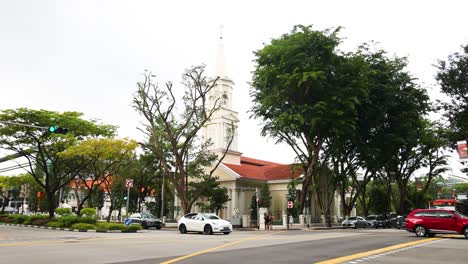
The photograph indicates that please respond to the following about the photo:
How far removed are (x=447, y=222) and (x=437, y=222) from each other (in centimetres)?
48

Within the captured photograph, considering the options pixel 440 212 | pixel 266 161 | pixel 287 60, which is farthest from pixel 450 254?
pixel 266 161

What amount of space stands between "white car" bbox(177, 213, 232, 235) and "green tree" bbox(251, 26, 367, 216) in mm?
11477

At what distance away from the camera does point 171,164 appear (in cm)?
5025

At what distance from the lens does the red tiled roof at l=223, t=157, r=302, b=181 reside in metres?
51.3

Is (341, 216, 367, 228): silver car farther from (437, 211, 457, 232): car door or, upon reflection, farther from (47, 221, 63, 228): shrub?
(47, 221, 63, 228): shrub

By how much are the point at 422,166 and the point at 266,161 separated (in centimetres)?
2540

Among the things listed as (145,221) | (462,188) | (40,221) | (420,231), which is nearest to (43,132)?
(40,221)

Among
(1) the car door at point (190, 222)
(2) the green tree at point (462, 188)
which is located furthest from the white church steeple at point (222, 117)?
(2) the green tree at point (462, 188)

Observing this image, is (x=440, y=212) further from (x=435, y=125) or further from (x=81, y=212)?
(x=81, y=212)

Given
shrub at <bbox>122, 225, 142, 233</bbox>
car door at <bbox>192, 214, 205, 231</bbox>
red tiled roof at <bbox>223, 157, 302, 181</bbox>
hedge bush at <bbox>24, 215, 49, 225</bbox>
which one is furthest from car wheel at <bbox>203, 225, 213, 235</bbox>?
red tiled roof at <bbox>223, 157, 302, 181</bbox>

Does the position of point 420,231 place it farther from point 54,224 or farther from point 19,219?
point 19,219

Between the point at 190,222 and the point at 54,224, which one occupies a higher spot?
the point at 190,222

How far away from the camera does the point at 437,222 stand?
2173cm

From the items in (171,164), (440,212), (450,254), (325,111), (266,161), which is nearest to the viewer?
(450,254)
